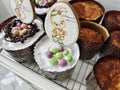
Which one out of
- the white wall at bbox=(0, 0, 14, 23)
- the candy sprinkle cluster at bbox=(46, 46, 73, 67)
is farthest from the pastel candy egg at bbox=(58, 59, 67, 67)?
the white wall at bbox=(0, 0, 14, 23)

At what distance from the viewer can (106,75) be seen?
0.71m

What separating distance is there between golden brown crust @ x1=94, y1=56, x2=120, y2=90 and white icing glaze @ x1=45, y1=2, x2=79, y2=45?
0.14 m

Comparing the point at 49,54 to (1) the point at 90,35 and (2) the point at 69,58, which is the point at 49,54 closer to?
(2) the point at 69,58

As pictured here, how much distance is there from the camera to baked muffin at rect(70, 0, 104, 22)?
913mm

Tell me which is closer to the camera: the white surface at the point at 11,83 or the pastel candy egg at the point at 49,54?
the pastel candy egg at the point at 49,54

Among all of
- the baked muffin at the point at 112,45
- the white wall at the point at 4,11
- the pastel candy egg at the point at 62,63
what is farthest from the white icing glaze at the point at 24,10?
the white wall at the point at 4,11

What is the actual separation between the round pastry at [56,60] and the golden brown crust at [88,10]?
173mm

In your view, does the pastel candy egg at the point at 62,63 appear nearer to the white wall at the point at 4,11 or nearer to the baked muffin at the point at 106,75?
the baked muffin at the point at 106,75

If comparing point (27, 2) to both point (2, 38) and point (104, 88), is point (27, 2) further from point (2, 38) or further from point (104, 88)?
point (104, 88)

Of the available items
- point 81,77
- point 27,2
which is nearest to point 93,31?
point 81,77

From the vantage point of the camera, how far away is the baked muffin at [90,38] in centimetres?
81

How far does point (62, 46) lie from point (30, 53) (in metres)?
0.15

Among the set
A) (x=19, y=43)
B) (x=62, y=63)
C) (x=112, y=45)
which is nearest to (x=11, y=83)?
(x=19, y=43)

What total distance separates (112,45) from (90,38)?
0.31 ft
